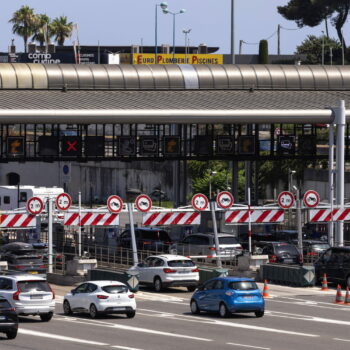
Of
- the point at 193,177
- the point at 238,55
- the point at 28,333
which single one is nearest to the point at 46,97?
the point at 28,333

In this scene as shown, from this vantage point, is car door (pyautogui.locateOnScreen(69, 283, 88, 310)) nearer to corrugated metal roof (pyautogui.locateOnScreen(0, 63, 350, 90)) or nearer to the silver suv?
the silver suv

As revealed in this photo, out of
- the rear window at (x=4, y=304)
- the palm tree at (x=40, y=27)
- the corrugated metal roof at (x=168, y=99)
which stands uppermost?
the palm tree at (x=40, y=27)

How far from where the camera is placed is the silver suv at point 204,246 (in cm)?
5728

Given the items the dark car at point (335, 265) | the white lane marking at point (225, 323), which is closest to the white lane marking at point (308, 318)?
the white lane marking at point (225, 323)

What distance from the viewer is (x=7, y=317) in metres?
32.0

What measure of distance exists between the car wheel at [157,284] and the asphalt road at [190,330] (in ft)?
9.38

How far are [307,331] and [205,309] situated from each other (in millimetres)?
5476

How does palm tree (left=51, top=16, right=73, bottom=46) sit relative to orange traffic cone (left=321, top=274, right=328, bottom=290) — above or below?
above

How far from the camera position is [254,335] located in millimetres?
34062

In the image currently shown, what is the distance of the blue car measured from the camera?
38188 mm

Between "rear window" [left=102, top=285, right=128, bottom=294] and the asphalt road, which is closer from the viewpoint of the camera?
Result: the asphalt road

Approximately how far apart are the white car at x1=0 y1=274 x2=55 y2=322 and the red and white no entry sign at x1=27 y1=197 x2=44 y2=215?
13.0m

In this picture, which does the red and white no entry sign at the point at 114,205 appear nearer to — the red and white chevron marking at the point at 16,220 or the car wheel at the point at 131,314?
the red and white chevron marking at the point at 16,220

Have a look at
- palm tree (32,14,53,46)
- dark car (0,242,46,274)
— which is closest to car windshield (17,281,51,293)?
dark car (0,242,46,274)
